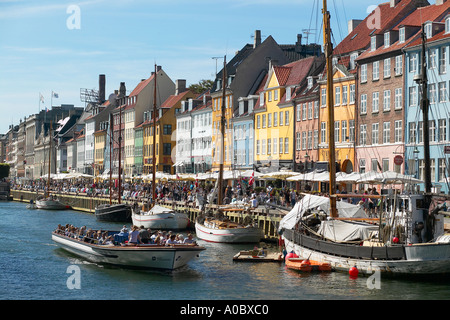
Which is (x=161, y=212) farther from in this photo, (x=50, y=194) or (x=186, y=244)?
(x=50, y=194)

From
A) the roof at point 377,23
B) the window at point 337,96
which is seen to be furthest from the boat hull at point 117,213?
the roof at point 377,23

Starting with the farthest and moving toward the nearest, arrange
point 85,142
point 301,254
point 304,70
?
1. point 85,142
2. point 304,70
3. point 301,254

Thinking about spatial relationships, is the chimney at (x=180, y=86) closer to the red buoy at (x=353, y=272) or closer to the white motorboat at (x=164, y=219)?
the white motorboat at (x=164, y=219)

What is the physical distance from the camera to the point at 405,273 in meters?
34.6

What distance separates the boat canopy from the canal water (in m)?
2.56

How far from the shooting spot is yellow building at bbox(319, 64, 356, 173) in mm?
69875

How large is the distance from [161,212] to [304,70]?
25683mm

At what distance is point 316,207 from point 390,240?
7410 mm

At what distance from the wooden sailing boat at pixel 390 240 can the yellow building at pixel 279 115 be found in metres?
38.6

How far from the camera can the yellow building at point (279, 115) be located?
80.4 m

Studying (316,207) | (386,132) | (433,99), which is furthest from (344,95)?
(316,207)
